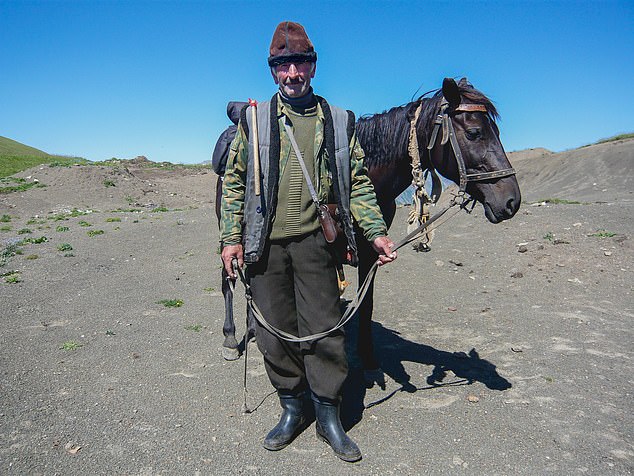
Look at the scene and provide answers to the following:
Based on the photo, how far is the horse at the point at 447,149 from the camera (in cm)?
322

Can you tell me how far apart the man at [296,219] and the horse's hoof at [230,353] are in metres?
1.54

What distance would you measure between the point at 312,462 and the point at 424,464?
71 cm

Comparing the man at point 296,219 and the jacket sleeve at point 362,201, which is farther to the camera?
the jacket sleeve at point 362,201

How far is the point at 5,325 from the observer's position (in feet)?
17.1

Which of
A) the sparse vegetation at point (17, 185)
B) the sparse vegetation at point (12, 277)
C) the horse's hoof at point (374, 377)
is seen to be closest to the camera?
the horse's hoof at point (374, 377)

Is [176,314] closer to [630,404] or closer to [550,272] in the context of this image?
[630,404]

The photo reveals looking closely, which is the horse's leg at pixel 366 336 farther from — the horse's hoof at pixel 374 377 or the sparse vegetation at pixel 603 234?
the sparse vegetation at pixel 603 234

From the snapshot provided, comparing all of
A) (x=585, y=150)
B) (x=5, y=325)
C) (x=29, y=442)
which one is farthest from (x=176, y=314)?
(x=585, y=150)

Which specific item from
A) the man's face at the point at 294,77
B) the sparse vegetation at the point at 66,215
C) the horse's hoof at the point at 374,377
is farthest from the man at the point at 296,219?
the sparse vegetation at the point at 66,215

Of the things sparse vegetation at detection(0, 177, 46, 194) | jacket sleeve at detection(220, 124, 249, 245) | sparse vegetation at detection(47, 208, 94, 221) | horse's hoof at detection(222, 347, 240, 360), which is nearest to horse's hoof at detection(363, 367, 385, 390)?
horse's hoof at detection(222, 347, 240, 360)

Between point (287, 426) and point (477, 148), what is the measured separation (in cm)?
233

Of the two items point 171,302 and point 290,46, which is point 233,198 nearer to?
point 290,46

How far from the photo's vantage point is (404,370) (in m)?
4.38

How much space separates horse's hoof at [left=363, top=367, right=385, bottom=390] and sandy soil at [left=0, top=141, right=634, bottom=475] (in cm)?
8
